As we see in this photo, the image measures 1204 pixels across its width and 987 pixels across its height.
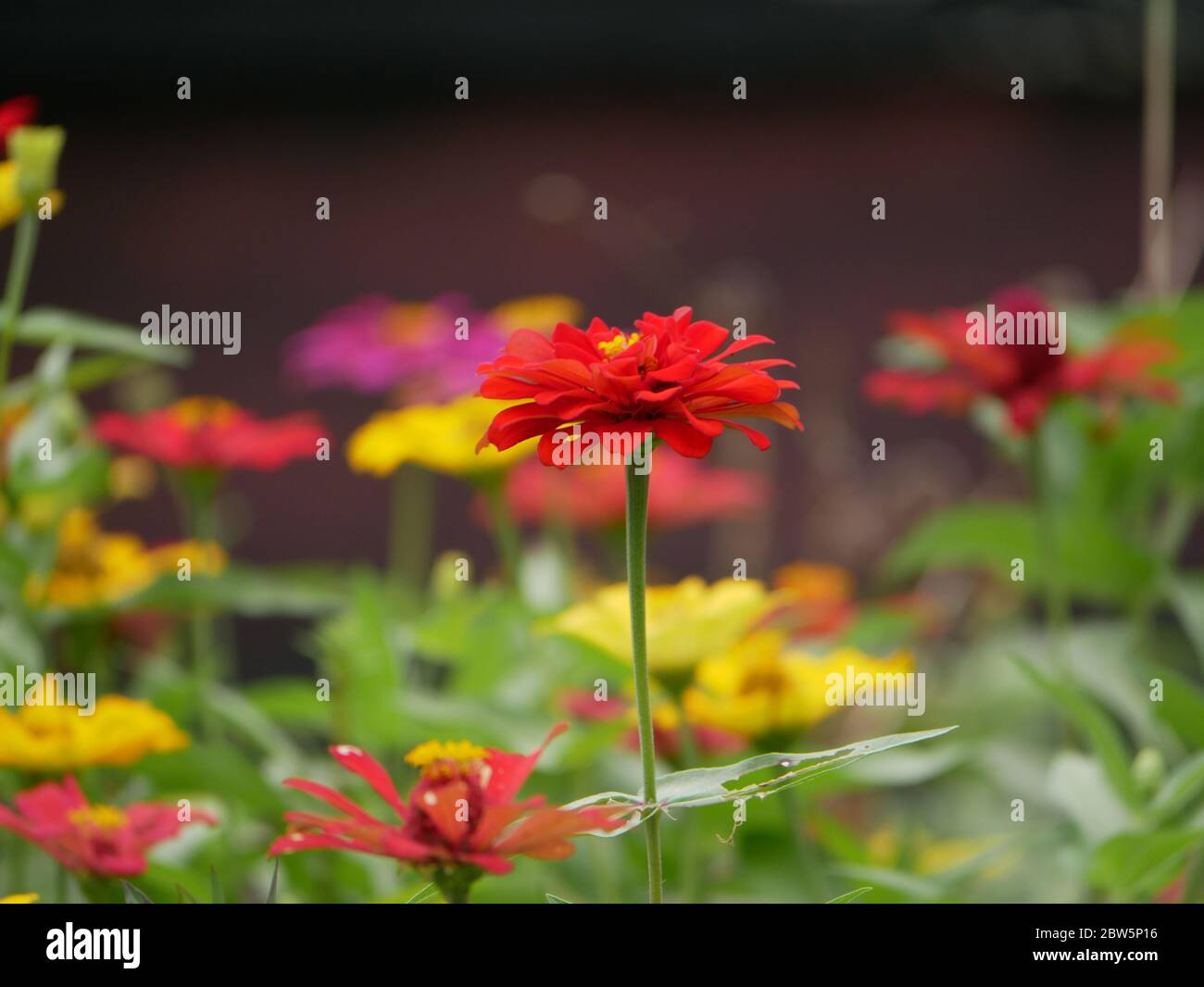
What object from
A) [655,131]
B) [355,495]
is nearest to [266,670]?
[355,495]

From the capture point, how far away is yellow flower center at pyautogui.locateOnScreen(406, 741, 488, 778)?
0.25 metres

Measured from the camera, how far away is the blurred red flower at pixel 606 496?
61 cm

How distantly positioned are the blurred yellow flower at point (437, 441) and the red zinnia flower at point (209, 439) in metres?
0.02

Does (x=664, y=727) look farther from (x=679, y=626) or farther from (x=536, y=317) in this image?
(x=536, y=317)

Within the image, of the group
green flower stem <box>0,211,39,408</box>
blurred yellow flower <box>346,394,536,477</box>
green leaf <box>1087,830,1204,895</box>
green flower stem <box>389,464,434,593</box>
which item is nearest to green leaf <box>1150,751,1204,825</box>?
green leaf <box>1087,830,1204,895</box>

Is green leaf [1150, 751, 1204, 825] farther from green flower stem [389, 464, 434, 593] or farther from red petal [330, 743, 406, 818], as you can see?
green flower stem [389, 464, 434, 593]

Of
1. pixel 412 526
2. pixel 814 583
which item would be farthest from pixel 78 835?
pixel 412 526

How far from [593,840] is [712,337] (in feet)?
0.77

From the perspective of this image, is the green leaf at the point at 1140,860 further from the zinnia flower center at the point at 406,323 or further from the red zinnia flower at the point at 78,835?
the zinnia flower center at the point at 406,323

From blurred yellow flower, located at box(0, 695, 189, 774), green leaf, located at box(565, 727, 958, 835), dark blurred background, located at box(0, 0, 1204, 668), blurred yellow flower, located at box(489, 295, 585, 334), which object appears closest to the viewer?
green leaf, located at box(565, 727, 958, 835)

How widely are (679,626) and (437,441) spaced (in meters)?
0.15

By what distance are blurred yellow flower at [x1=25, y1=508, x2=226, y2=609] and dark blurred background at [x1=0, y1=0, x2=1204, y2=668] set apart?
0.83 meters

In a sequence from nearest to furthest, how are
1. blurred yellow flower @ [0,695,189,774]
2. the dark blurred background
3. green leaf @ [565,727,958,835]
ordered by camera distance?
green leaf @ [565,727,958,835], blurred yellow flower @ [0,695,189,774], the dark blurred background
